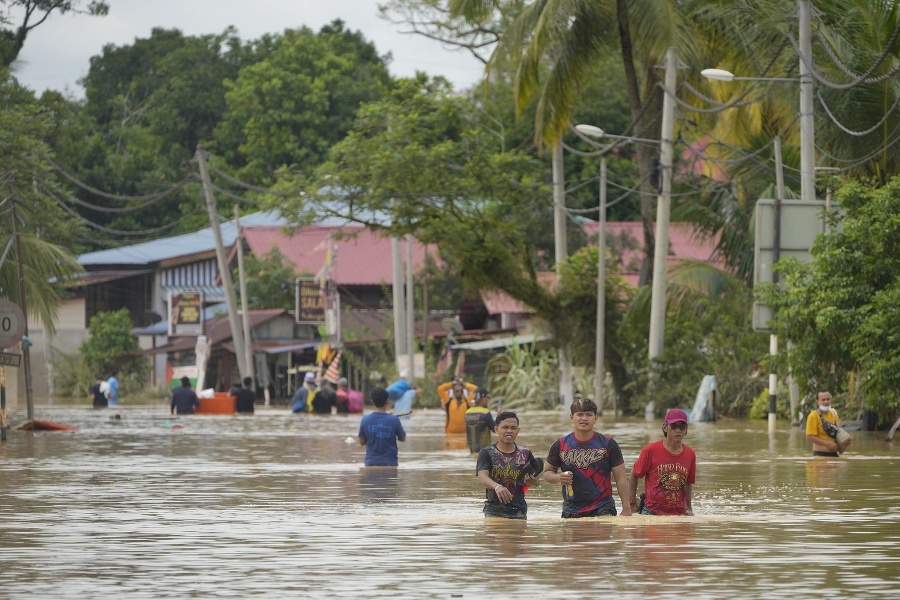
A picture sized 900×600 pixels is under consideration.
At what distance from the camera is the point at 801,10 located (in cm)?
2955

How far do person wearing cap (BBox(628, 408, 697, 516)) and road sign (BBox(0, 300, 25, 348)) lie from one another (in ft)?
55.6

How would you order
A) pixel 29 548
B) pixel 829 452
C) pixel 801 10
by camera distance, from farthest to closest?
pixel 801 10
pixel 829 452
pixel 29 548

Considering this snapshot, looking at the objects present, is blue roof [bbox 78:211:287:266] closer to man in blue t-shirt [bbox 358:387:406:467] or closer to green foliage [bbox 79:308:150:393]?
green foliage [bbox 79:308:150:393]

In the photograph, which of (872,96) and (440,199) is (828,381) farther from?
(440,199)

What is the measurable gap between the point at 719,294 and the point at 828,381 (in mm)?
12247

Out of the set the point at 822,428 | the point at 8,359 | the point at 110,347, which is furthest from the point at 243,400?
the point at 822,428

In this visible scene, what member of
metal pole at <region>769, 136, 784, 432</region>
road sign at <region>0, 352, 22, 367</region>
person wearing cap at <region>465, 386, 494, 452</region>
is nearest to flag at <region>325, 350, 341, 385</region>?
metal pole at <region>769, 136, 784, 432</region>

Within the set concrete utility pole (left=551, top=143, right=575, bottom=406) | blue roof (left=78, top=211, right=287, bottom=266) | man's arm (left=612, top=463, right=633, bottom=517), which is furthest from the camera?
blue roof (left=78, top=211, right=287, bottom=266)

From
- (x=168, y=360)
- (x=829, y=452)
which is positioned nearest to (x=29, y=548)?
(x=829, y=452)

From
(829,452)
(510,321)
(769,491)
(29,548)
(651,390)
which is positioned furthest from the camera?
(510,321)

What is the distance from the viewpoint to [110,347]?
7181 centimetres

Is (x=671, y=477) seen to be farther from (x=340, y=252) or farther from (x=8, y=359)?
(x=340, y=252)

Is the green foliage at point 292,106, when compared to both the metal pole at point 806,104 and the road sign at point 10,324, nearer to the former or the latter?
the metal pole at point 806,104

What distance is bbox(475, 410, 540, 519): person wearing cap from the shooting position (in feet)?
44.0
